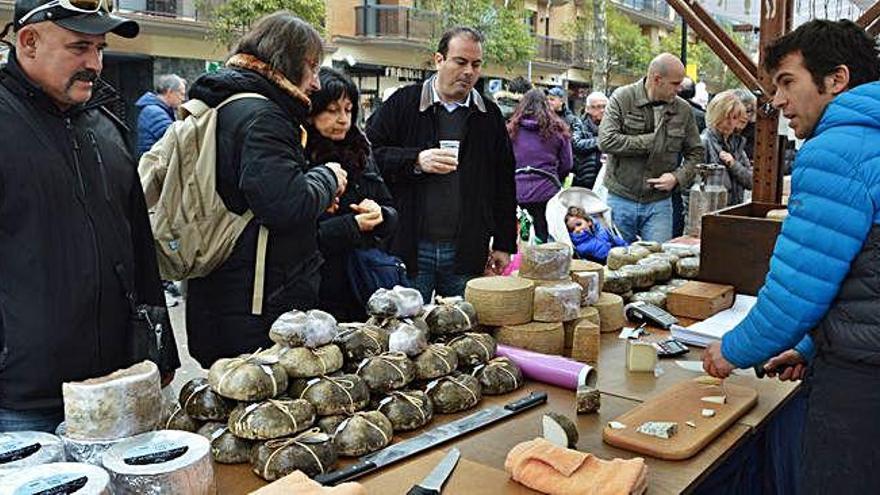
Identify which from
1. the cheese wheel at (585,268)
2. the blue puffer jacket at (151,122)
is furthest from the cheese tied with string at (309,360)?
the blue puffer jacket at (151,122)

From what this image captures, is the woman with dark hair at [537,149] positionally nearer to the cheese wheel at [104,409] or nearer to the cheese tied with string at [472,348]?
the cheese tied with string at [472,348]

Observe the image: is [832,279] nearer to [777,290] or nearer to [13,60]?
[777,290]

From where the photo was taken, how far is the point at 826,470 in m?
1.87

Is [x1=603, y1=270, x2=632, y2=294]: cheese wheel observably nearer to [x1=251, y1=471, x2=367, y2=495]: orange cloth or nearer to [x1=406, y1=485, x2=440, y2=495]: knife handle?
[x1=406, y1=485, x2=440, y2=495]: knife handle

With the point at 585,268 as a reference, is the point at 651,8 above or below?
above

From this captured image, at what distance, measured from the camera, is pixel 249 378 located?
5.34ft

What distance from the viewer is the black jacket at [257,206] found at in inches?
89.9

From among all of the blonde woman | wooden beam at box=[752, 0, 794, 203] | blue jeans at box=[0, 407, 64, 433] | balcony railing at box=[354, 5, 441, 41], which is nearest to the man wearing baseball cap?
blue jeans at box=[0, 407, 64, 433]

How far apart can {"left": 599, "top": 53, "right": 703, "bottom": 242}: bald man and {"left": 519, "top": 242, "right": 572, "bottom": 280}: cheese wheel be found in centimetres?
251

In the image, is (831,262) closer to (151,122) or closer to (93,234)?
(93,234)

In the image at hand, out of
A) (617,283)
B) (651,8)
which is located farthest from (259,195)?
(651,8)

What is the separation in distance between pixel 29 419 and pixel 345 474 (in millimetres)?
765

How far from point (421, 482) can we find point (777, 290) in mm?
907

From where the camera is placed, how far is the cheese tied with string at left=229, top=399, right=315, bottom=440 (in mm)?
1569
